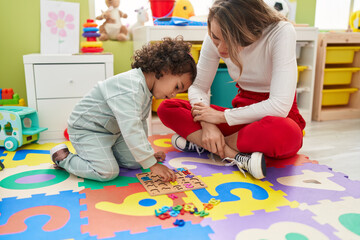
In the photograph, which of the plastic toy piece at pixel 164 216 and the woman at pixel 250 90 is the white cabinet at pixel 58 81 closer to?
the woman at pixel 250 90

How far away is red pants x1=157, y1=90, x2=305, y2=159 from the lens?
1124 mm

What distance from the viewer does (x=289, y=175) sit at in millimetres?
1176

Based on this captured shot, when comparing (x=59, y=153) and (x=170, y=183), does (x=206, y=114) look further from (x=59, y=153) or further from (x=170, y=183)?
(x=59, y=153)

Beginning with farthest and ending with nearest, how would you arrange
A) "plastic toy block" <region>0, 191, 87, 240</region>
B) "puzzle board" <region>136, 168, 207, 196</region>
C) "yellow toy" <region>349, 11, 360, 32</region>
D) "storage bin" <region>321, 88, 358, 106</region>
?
"yellow toy" <region>349, 11, 360, 32</region>, "storage bin" <region>321, 88, 358, 106</region>, "puzzle board" <region>136, 168, 207, 196</region>, "plastic toy block" <region>0, 191, 87, 240</region>

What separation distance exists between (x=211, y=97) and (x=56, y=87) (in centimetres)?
86

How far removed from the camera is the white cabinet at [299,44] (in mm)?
1695

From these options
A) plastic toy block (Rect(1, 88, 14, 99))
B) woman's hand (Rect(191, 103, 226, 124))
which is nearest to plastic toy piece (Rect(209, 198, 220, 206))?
woman's hand (Rect(191, 103, 226, 124))

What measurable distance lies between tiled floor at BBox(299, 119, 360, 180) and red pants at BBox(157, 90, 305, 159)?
0.22 metres

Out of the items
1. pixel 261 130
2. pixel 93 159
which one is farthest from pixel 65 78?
pixel 261 130

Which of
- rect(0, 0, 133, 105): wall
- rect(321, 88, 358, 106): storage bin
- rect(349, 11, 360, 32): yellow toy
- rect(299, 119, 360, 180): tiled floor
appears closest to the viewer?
rect(299, 119, 360, 180): tiled floor

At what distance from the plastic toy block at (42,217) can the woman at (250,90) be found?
1.78 feet

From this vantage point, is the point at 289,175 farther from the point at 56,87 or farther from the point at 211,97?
the point at 56,87

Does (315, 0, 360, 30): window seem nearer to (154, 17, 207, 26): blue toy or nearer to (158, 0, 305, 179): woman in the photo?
(154, 17, 207, 26): blue toy

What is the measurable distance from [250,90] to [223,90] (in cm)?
56
